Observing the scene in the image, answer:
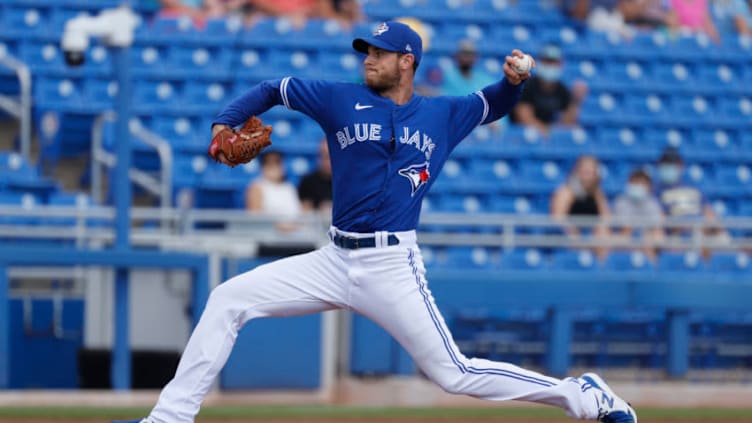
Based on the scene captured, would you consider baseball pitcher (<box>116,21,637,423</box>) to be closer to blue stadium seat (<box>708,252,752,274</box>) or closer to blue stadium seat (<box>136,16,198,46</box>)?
blue stadium seat (<box>708,252,752,274</box>)

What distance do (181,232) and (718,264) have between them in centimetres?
455

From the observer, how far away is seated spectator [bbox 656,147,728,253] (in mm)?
10680

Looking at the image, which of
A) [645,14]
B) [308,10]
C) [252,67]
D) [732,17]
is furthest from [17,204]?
[732,17]

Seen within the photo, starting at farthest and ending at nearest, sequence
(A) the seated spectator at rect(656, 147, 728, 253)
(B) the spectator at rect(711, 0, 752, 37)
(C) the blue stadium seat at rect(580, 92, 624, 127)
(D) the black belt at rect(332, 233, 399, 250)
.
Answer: (B) the spectator at rect(711, 0, 752, 37), (C) the blue stadium seat at rect(580, 92, 624, 127), (A) the seated spectator at rect(656, 147, 728, 253), (D) the black belt at rect(332, 233, 399, 250)

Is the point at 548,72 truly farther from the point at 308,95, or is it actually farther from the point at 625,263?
the point at 308,95

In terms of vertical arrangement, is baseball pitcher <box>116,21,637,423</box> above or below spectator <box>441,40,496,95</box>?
below

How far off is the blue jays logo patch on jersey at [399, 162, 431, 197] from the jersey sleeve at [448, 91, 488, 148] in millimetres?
239

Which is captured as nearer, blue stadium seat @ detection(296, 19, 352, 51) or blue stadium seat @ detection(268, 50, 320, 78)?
blue stadium seat @ detection(268, 50, 320, 78)

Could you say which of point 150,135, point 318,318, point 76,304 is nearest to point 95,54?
point 150,135

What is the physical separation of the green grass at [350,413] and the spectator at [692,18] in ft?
22.0

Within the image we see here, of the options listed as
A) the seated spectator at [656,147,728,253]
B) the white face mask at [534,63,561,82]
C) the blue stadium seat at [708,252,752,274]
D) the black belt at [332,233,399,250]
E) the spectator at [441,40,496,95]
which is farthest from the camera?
the white face mask at [534,63,561,82]

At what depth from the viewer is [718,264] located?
34.4ft

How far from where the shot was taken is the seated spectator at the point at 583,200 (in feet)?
32.8

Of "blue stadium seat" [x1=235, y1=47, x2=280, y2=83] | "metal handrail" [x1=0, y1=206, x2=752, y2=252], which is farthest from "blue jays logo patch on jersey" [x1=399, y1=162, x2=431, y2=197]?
Answer: "blue stadium seat" [x1=235, y1=47, x2=280, y2=83]
